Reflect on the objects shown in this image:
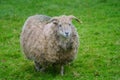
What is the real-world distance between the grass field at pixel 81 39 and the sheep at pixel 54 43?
1.68 feet

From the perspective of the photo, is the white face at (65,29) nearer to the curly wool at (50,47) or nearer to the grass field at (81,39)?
the curly wool at (50,47)

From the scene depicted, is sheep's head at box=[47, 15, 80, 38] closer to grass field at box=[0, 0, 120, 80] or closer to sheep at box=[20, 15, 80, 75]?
sheep at box=[20, 15, 80, 75]

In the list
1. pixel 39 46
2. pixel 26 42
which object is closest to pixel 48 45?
pixel 39 46

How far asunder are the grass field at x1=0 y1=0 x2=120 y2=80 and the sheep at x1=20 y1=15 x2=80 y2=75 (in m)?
0.51

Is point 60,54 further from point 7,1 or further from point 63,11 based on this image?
point 7,1

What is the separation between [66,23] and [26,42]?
156 cm

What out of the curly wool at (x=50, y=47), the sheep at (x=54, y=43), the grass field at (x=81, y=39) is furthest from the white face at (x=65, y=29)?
the grass field at (x=81, y=39)

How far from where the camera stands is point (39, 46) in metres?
9.44

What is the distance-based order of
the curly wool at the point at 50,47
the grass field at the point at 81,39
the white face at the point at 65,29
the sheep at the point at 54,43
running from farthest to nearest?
the grass field at the point at 81,39
the curly wool at the point at 50,47
the sheep at the point at 54,43
the white face at the point at 65,29

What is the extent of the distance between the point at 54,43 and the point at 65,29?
62cm

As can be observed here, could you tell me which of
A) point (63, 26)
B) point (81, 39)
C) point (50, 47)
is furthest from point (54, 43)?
point (81, 39)

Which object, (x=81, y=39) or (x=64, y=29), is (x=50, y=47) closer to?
(x=64, y=29)

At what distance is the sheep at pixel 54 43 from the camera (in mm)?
9056

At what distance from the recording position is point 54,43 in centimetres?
929
